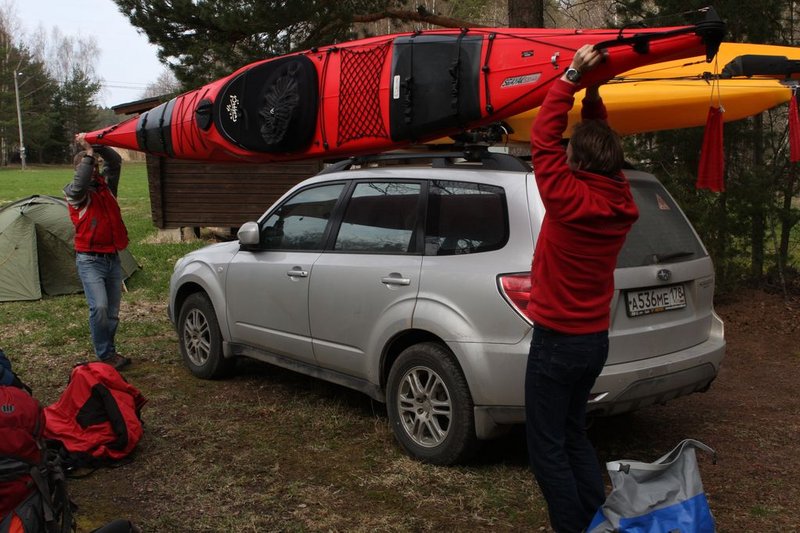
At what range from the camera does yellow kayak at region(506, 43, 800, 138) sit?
233 inches

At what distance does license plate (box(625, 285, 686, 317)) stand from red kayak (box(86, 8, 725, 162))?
123 centimetres

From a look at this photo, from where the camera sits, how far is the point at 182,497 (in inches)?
171

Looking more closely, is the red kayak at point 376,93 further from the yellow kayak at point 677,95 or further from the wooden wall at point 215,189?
the wooden wall at point 215,189

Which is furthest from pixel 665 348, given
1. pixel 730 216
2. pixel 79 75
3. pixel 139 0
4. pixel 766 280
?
pixel 79 75

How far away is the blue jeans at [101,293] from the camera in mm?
6734

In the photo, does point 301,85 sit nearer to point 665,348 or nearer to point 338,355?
point 338,355

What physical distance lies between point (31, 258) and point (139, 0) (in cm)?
409

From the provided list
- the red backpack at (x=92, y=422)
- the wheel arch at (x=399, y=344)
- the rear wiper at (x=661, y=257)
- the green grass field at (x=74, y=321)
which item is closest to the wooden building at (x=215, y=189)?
the green grass field at (x=74, y=321)

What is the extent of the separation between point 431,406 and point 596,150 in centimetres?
198

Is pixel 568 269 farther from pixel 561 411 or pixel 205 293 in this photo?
pixel 205 293

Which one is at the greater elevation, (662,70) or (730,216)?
(662,70)

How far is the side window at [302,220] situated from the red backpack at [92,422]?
5.15 feet

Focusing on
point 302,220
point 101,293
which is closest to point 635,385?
point 302,220

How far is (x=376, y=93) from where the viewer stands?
18.2 feet
